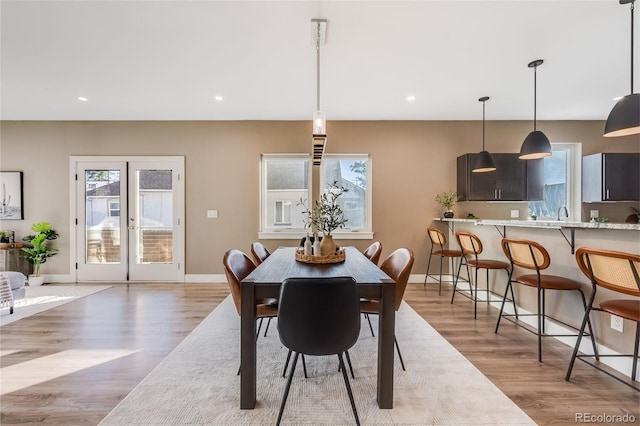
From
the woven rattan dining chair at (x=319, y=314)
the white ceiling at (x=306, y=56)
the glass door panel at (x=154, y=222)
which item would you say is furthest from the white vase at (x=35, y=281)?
the woven rattan dining chair at (x=319, y=314)

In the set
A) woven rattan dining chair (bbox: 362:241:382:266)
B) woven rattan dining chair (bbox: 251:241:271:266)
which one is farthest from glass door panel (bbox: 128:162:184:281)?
woven rattan dining chair (bbox: 362:241:382:266)

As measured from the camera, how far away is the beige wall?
4633 mm

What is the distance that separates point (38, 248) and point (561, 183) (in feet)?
27.6

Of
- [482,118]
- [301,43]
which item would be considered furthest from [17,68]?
[482,118]

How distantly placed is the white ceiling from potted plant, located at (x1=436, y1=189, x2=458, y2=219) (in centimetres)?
127

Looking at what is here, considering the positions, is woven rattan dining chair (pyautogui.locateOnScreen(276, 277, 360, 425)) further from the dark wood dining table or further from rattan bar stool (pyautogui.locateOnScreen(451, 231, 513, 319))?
rattan bar stool (pyautogui.locateOnScreen(451, 231, 513, 319))

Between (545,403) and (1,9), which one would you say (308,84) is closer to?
(1,9)

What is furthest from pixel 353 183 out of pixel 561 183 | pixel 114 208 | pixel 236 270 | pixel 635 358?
pixel 114 208

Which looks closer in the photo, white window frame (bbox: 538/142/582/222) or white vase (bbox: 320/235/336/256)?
white vase (bbox: 320/235/336/256)

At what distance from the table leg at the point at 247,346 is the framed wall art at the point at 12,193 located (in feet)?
17.6

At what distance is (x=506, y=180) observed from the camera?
14.5 feet

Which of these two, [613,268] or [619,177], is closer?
[613,268]

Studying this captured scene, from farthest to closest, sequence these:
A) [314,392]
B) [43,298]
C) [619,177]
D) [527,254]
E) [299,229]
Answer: [299,229] → [619,177] → [43,298] → [527,254] → [314,392]

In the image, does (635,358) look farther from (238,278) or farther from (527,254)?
(238,278)
